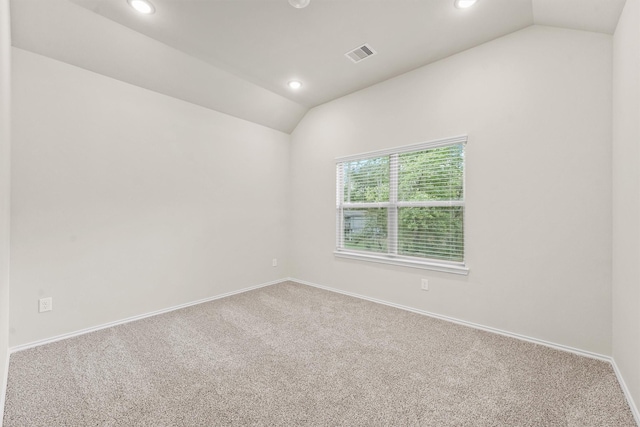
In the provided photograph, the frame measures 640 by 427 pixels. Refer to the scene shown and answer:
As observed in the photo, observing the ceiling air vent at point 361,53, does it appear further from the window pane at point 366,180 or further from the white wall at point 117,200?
the white wall at point 117,200

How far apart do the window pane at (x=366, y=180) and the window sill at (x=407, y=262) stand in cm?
73

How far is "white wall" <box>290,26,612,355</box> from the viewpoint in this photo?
A: 81.3 inches

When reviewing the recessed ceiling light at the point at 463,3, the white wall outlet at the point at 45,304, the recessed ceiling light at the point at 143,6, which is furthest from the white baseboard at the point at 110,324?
the recessed ceiling light at the point at 463,3

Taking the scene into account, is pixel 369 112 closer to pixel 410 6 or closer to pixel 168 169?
pixel 410 6

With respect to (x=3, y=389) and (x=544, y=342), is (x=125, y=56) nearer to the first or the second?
(x=3, y=389)

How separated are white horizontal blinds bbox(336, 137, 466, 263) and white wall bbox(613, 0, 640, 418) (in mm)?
1063

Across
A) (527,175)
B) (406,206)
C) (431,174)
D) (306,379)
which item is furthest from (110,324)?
(527,175)

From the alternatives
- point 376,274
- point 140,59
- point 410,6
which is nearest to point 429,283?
point 376,274

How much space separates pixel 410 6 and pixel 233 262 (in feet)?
11.2

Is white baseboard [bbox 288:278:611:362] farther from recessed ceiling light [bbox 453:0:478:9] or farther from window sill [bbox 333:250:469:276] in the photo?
recessed ceiling light [bbox 453:0:478:9]

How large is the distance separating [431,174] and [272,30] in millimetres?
2138

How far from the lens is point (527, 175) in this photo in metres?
2.34

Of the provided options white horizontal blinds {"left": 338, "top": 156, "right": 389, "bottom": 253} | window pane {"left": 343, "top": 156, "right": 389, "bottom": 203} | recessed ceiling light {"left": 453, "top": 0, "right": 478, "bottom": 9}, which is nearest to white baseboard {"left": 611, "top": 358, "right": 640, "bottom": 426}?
white horizontal blinds {"left": 338, "top": 156, "right": 389, "bottom": 253}

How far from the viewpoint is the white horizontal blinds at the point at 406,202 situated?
2.81m
